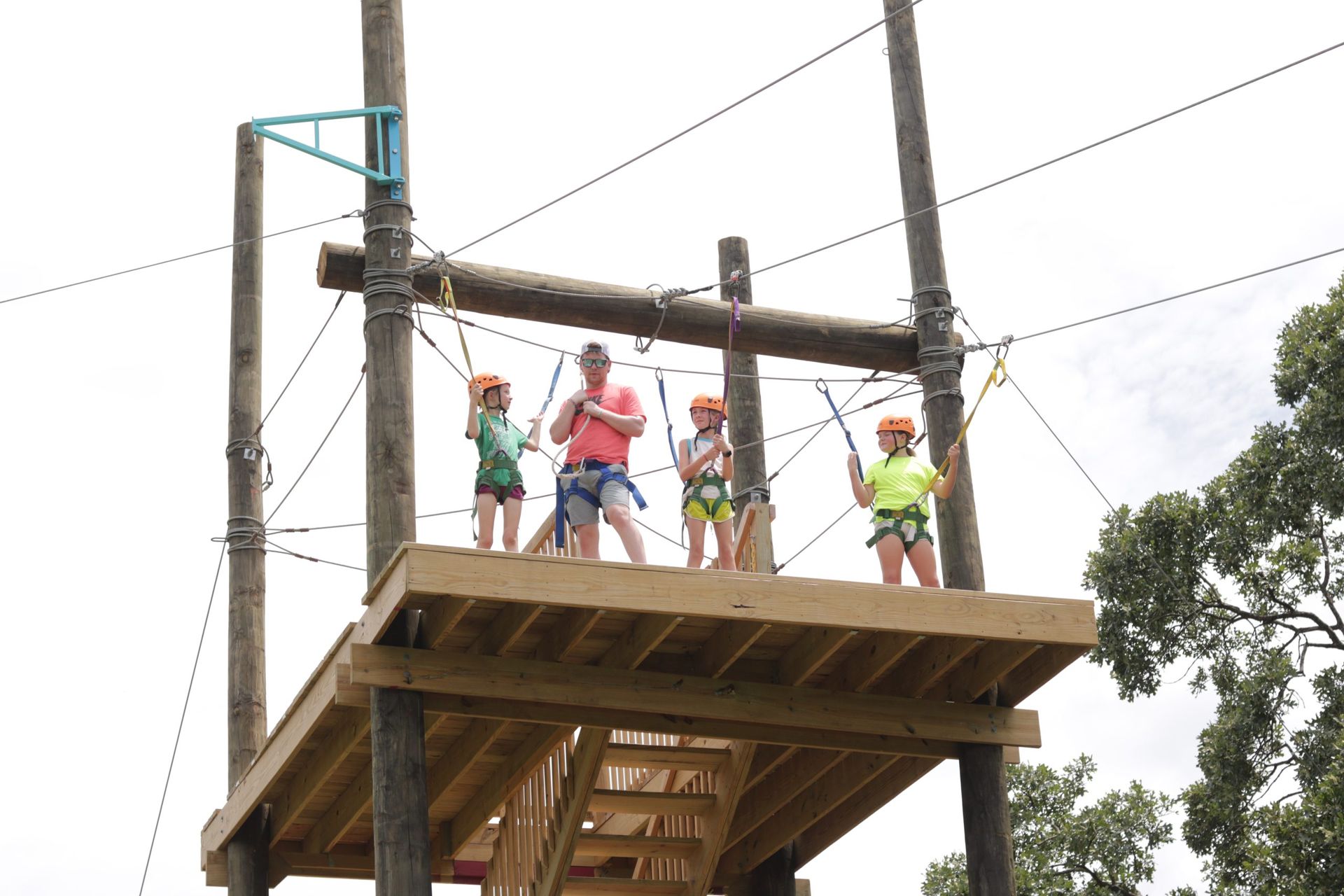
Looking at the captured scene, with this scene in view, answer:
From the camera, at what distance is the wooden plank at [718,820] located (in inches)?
452

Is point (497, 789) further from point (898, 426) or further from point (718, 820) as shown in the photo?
point (898, 426)

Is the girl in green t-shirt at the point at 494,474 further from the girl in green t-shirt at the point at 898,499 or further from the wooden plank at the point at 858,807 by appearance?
the wooden plank at the point at 858,807

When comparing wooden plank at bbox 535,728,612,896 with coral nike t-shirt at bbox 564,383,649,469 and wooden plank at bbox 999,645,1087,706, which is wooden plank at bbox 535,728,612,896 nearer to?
coral nike t-shirt at bbox 564,383,649,469

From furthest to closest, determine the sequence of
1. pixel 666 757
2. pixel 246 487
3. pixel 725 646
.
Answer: pixel 246 487 → pixel 666 757 → pixel 725 646

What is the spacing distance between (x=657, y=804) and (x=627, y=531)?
7.78 feet

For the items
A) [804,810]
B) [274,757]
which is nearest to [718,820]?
[804,810]

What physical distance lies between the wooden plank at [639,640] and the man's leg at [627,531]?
1.58ft

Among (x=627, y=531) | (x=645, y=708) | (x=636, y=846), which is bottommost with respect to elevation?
(x=636, y=846)

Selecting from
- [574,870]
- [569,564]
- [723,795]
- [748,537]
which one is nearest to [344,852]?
[574,870]

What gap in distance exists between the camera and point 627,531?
10383 mm

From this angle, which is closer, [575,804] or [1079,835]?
[575,804]

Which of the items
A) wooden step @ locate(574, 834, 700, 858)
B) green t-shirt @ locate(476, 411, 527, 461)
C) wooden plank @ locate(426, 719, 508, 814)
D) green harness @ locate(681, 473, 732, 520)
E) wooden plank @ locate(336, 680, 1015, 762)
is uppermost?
green t-shirt @ locate(476, 411, 527, 461)

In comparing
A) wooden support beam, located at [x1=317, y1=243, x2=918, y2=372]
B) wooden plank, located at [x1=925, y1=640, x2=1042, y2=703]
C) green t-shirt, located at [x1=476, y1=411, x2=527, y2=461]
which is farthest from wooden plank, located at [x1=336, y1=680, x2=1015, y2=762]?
wooden support beam, located at [x1=317, y1=243, x2=918, y2=372]

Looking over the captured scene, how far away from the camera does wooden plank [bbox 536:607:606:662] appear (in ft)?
30.4
